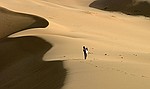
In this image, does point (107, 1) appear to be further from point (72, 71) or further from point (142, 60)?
point (72, 71)

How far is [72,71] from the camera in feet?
32.7

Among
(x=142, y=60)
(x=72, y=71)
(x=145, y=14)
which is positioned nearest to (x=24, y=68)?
(x=72, y=71)

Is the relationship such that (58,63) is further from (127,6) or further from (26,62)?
(127,6)

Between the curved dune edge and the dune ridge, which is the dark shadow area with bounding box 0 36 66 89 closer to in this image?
the dune ridge

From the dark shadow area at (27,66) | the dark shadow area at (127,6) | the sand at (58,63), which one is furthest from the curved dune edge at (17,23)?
the dark shadow area at (127,6)

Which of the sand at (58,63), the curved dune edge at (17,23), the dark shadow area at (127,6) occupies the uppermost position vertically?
the sand at (58,63)

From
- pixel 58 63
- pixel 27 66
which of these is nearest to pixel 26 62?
pixel 27 66

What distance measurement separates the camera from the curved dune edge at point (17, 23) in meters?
20.9

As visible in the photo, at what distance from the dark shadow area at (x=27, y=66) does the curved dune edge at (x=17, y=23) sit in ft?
9.49

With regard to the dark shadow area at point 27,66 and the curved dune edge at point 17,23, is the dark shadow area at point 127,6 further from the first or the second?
the dark shadow area at point 27,66

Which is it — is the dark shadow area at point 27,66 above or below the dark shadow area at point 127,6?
above

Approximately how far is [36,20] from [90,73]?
1312cm

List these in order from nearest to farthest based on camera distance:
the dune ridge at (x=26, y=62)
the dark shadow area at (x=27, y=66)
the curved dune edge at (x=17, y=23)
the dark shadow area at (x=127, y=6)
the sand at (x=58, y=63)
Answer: the sand at (x=58, y=63)
the dark shadow area at (x=27, y=66)
the dune ridge at (x=26, y=62)
the curved dune edge at (x=17, y=23)
the dark shadow area at (x=127, y=6)

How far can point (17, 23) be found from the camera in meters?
22.2
